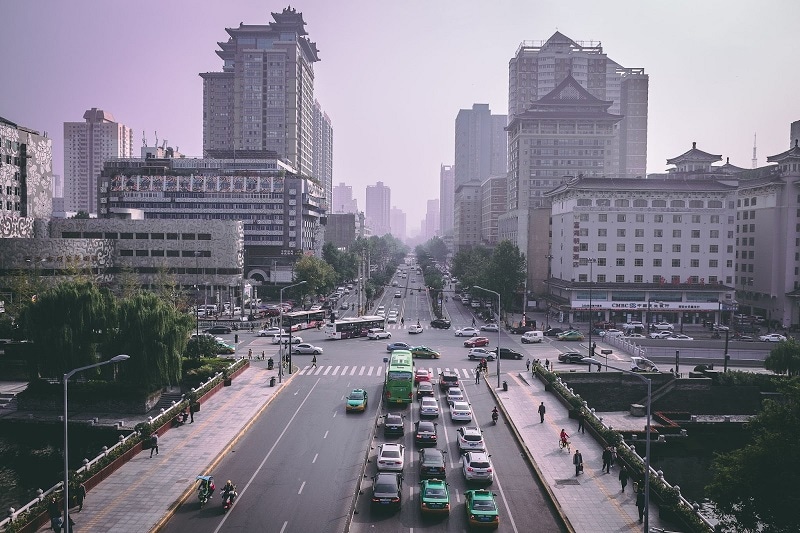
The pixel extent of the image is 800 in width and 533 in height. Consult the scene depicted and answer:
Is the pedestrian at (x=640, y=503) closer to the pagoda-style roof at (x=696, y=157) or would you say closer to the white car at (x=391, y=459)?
the white car at (x=391, y=459)

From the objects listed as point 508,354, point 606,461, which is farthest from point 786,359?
point 606,461

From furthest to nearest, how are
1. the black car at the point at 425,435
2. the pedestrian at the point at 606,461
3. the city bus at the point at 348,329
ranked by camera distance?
the city bus at the point at 348,329
the black car at the point at 425,435
the pedestrian at the point at 606,461

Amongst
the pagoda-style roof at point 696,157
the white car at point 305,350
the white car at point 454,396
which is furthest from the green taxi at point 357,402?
the pagoda-style roof at point 696,157

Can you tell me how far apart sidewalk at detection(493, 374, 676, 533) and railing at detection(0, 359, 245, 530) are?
21.4 meters

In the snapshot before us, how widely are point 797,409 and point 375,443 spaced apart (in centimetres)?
2073

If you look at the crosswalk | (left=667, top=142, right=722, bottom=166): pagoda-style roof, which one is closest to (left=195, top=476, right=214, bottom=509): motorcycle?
the crosswalk

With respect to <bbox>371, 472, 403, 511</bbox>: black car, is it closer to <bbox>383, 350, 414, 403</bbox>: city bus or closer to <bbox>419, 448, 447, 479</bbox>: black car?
<bbox>419, 448, 447, 479</bbox>: black car

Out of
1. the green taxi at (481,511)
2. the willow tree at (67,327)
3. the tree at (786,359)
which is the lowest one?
the green taxi at (481,511)

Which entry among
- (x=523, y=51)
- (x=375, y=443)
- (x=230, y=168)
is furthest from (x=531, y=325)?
(x=523, y=51)

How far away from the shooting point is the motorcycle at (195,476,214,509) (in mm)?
26516

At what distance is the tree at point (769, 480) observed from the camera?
21750mm

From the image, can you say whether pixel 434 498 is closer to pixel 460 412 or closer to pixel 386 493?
pixel 386 493

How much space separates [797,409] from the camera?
75.5 ft

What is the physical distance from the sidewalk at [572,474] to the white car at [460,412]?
293 cm
